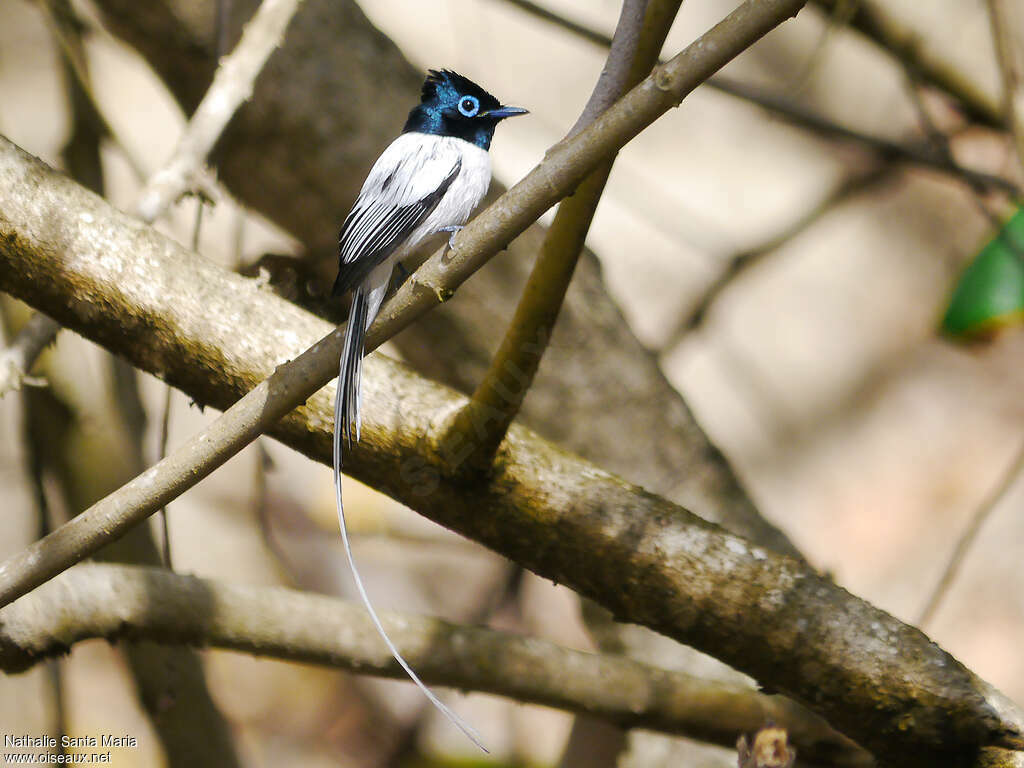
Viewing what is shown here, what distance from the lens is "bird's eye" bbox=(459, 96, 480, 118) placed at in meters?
1.70

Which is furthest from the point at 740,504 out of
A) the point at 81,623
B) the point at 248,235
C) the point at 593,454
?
the point at 248,235

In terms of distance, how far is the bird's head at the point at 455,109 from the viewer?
5.61 feet

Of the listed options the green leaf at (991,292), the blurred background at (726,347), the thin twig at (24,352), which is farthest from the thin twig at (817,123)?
the thin twig at (24,352)

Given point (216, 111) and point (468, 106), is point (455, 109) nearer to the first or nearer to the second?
point (468, 106)

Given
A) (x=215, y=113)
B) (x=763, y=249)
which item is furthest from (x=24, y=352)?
(x=763, y=249)

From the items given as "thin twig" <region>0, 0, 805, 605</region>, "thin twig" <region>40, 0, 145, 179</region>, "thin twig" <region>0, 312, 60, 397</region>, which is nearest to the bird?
"thin twig" <region>0, 0, 805, 605</region>

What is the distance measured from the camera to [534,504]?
168 centimetres

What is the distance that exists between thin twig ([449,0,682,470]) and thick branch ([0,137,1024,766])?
0.17 m

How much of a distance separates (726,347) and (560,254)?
106 inches

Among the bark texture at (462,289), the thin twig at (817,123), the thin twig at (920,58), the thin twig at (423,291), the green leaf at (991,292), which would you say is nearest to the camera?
the thin twig at (423,291)

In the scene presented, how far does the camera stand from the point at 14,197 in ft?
5.12

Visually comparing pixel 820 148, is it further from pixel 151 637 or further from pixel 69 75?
pixel 151 637

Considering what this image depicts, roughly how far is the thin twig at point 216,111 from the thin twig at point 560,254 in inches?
35.4

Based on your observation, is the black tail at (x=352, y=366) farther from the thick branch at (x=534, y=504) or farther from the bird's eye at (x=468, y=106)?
the bird's eye at (x=468, y=106)
